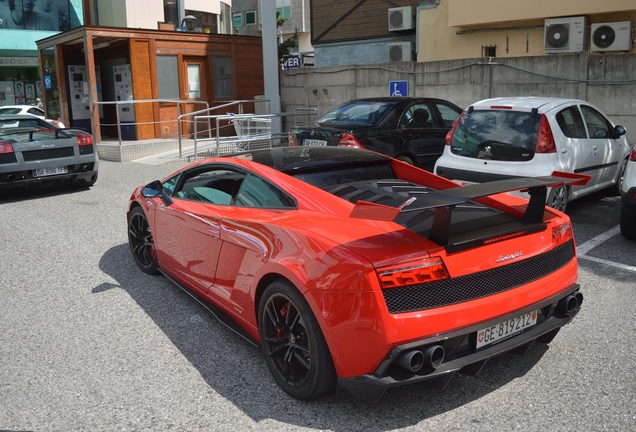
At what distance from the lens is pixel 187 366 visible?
158 inches

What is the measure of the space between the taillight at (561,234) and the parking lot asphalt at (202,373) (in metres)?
0.79

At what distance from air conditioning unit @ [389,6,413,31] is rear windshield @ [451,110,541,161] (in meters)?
12.7

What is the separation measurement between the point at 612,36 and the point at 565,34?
3.88ft

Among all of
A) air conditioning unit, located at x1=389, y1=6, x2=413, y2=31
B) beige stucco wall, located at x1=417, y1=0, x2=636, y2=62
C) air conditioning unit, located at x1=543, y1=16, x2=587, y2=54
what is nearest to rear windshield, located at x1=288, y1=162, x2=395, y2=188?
beige stucco wall, located at x1=417, y1=0, x2=636, y2=62

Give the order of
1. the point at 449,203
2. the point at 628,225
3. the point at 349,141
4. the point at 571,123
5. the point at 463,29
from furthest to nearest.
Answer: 1. the point at 463,29
2. the point at 349,141
3. the point at 571,123
4. the point at 628,225
5. the point at 449,203

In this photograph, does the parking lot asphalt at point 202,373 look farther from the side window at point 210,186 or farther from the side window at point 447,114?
the side window at point 447,114

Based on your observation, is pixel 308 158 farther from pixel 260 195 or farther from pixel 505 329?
pixel 505 329

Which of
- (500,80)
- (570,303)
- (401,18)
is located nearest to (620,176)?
(500,80)

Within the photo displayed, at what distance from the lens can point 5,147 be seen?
980cm

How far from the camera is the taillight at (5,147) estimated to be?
978 cm

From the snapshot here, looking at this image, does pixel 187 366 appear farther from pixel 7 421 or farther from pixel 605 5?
pixel 605 5

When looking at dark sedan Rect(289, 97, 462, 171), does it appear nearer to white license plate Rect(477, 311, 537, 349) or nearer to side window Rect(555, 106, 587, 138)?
side window Rect(555, 106, 587, 138)

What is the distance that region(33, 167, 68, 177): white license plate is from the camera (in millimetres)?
10164

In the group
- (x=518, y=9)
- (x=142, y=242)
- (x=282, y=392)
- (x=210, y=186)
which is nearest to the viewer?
(x=282, y=392)
